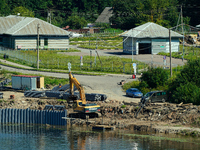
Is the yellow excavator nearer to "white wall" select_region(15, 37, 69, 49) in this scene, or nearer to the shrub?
the shrub

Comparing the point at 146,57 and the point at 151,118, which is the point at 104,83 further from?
the point at 146,57

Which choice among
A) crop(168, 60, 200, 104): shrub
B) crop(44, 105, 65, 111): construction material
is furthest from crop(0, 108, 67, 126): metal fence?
crop(168, 60, 200, 104): shrub

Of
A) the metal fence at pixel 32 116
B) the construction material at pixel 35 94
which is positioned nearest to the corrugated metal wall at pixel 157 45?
the construction material at pixel 35 94

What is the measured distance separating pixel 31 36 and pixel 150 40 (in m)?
30.8

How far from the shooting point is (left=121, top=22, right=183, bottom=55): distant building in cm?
10069

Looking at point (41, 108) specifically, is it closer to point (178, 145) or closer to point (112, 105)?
point (112, 105)

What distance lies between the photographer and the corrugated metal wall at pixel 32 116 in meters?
53.3

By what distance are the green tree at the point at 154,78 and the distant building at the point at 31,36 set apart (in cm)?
4892

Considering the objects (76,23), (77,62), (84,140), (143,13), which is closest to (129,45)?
(77,62)

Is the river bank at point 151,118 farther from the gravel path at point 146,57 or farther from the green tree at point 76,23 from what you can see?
the green tree at point 76,23

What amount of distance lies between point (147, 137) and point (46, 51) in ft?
211

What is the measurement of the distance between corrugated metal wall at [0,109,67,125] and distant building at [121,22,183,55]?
48.9 m

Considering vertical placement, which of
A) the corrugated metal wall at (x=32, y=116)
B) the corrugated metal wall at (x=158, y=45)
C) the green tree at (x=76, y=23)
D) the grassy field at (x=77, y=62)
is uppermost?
the green tree at (x=76, y=23)

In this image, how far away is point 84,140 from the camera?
45938 mm
